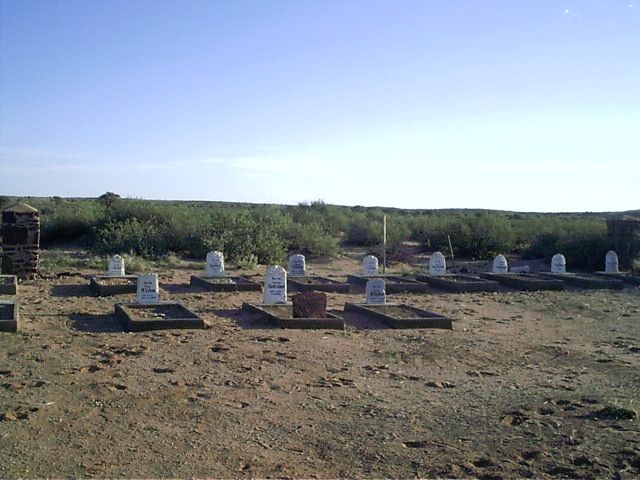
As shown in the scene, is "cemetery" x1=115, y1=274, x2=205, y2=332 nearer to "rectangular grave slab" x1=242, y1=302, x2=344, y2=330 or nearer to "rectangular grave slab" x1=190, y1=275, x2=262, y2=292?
"rectangular grave slab" x1=242, y1=302, x2=344, y2=330

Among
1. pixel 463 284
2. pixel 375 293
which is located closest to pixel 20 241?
pixel 375 293

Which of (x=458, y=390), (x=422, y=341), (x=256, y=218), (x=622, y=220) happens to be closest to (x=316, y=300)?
(x=422, y=341)

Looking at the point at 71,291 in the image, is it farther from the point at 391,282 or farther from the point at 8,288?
the point at 391,282

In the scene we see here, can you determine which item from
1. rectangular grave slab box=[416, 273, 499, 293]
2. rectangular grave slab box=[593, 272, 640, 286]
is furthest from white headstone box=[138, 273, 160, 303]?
rectangular grave slab box=[593, 272, 640, 286]

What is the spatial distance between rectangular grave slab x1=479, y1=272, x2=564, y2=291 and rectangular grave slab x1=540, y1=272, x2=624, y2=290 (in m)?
0.61

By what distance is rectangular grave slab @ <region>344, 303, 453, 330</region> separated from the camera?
1238 centimetres

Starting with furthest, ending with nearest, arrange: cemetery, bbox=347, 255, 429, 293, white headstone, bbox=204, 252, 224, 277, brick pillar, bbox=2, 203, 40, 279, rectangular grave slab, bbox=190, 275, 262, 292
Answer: white headstone, bbox=204, 252, 224, 277, cemetery, bbox=347, 255, 429, 293, brick pillar, bbox=2, 203, 40, 279, rectangular grave slab, bbox=190, 275, 262, 292

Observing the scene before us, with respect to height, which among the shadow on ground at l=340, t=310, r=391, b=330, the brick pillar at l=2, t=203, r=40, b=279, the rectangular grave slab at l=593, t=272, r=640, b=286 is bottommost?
the shadow on ground at l=340, t=310, r=391, b=330

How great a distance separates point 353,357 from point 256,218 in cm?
2146

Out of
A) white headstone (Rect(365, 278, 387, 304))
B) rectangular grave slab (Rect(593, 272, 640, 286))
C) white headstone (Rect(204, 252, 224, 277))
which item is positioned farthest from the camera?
rectangular grave slab (Rect(593, 272, 640, 286))

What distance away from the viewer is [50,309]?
1331cm

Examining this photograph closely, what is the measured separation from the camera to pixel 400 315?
1337cm

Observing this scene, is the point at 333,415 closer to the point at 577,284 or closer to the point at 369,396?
the point at 369,396

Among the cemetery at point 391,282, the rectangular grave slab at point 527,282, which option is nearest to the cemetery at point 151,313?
the cemetery at point 391,282
